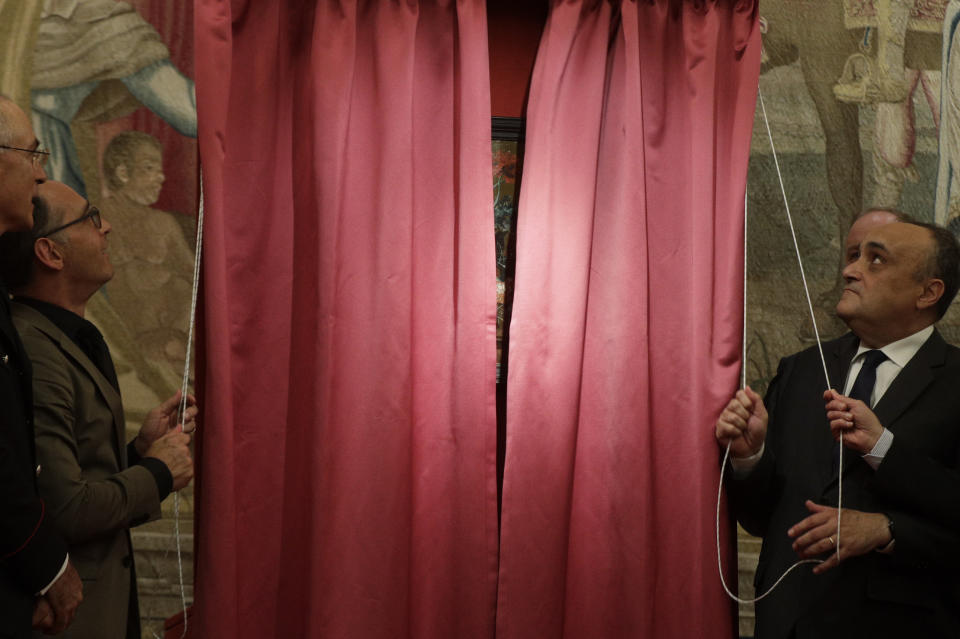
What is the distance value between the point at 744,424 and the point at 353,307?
1.01m

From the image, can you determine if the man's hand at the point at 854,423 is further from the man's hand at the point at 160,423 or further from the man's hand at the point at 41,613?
the man's hand at the point at 41,613

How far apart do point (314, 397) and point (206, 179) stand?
0.59 m

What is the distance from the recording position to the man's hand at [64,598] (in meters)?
1.69

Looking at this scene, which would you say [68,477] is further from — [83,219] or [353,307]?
[353,307]

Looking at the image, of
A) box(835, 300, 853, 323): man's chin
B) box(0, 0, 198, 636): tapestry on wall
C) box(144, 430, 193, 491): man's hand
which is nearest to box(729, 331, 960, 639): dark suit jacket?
box(835, 300, 853, 323): man's chin

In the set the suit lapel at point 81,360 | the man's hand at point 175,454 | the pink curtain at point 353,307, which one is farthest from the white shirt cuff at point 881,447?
the suit lapel at point 81,360

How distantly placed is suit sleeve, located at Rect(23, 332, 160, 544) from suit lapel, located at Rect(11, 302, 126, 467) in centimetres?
2

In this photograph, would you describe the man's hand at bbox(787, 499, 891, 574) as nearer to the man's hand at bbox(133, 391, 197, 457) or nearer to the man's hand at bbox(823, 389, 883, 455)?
the man's hand at bbox(823, 389, 883, 455)

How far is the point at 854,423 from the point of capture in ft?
6.70

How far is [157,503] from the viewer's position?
1.93m

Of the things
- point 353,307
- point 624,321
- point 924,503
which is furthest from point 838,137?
point 353,307

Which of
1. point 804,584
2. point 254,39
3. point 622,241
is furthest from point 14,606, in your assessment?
point 804,584

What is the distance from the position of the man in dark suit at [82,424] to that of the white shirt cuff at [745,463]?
1358 millimetres

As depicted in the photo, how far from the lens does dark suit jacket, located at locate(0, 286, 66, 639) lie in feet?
5.17
